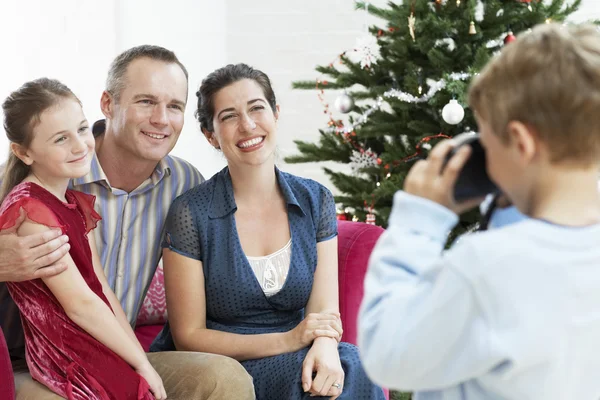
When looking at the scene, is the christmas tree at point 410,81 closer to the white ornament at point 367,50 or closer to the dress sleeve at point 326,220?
the white ornament at point 367,50

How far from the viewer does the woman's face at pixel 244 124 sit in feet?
7.27

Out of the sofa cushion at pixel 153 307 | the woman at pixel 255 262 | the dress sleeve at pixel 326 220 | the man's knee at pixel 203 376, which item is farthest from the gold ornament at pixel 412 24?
the man's knee at pixel 203 376

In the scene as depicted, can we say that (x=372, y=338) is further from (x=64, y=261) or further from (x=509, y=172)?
(x=64, y=261)

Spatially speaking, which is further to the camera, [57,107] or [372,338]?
[57,107]

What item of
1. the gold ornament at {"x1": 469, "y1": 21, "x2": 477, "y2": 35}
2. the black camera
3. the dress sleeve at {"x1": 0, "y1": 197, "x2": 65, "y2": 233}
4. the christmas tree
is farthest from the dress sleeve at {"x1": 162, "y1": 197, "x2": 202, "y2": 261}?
the gold ornament at {"x1": 469, "y1": 21, "x2": 477, "y2": 35}

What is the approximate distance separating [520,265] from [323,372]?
3.58ft

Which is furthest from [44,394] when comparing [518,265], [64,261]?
[518,265]

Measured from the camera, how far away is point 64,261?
1.81 meters

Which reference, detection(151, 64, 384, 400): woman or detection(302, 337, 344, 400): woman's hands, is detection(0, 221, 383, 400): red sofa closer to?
detection(151, 64, 384, 400): woman

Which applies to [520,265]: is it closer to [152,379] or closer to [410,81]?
[152,379]

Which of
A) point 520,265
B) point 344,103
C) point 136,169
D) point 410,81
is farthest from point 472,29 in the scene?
point 520,265

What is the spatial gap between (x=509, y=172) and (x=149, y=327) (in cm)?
187

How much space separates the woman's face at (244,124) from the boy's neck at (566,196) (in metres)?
1.35

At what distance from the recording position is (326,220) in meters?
2.25
